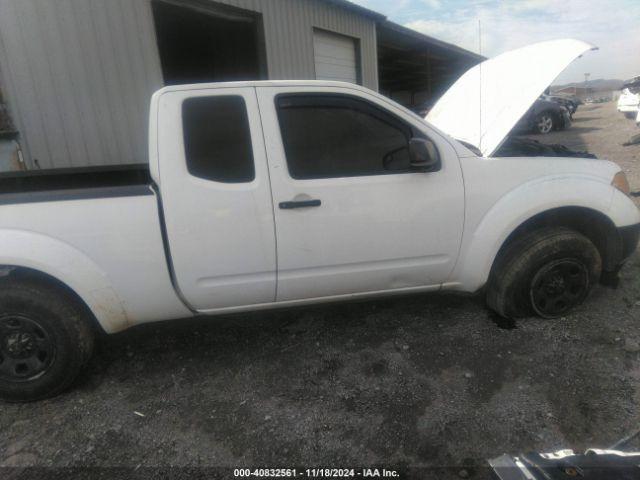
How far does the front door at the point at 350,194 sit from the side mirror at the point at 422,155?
7 centimetres

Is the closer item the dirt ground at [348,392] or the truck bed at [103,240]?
the dirt ground at [348,392]

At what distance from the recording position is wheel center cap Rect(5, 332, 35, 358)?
243 centimetres

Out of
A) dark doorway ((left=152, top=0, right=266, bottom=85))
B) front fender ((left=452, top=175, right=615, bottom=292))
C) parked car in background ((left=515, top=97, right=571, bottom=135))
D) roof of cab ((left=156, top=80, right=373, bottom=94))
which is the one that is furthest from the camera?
parked car in background ((left=515, top=97, right=571, bottom=135))

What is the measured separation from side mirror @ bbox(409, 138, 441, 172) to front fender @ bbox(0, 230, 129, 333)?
1976 mm

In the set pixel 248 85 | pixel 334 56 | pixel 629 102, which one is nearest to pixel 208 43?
pixel 334 56

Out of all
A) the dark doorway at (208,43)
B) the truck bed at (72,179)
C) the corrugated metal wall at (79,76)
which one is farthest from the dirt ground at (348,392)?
the dark doorway at (208,43)

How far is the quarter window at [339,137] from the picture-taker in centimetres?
259

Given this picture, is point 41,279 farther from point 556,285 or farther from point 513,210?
point 556,285

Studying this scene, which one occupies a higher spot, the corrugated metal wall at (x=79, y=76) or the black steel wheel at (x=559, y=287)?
the corrugated metal wall at (x=79, y=76)

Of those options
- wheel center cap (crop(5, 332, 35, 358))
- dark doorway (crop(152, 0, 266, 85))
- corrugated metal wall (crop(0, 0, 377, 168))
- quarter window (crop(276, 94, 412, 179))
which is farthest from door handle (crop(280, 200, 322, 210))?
dark doorway (crop(152, 0, 266, 85))

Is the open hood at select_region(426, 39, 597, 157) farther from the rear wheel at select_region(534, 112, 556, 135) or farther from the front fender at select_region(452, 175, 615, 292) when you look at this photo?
the rear wheel at select_region(534, 112, 556, 135)

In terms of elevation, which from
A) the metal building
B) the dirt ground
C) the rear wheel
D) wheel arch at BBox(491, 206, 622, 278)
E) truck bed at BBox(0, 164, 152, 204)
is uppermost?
the metal building

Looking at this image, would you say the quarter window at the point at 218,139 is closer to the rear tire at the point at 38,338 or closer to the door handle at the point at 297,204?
the door handle at the point at 297,204

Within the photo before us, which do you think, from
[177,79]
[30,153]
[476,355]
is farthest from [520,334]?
[177,79]
